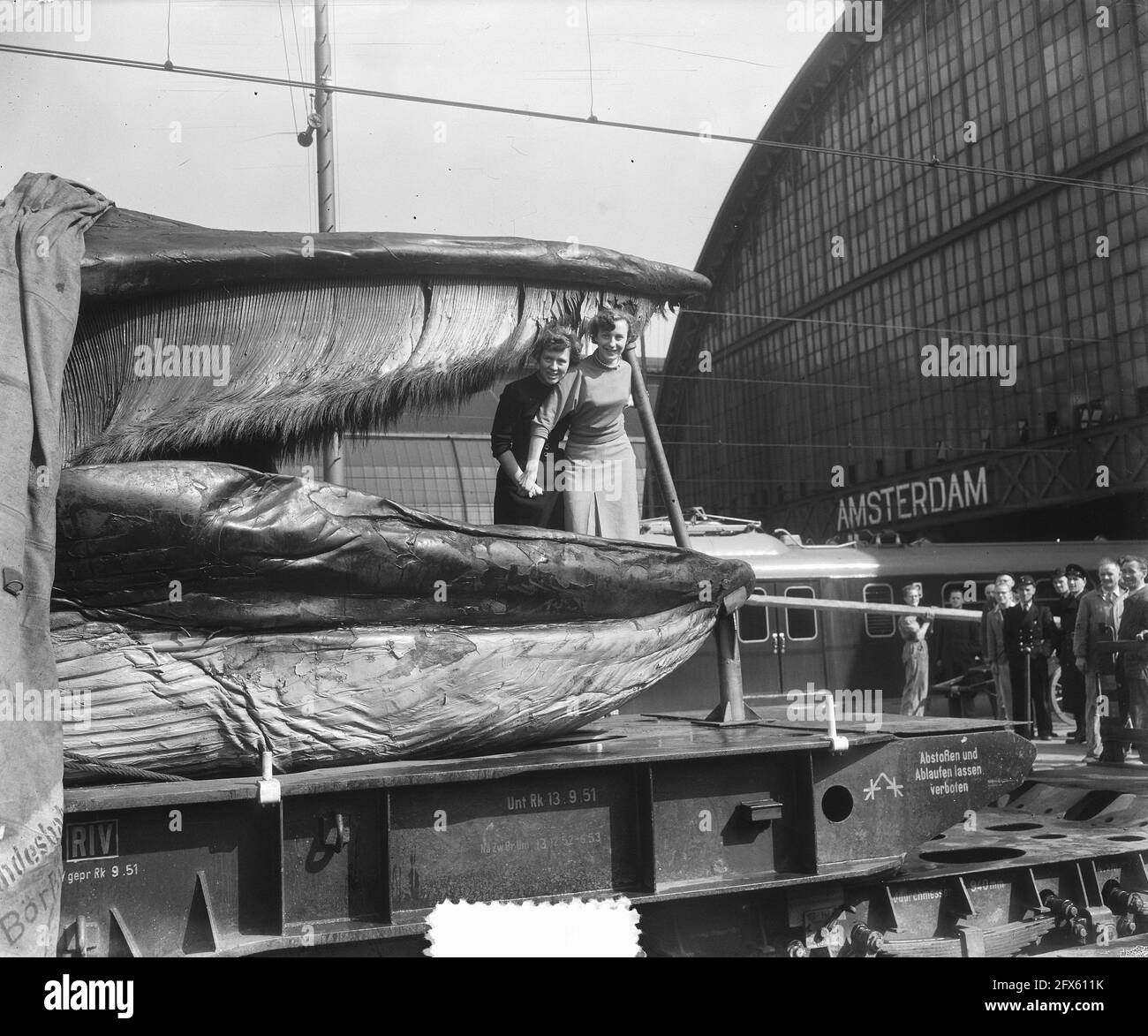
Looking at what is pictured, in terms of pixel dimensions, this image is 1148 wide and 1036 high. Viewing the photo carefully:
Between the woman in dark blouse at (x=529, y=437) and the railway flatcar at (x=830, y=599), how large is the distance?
33.0 ft

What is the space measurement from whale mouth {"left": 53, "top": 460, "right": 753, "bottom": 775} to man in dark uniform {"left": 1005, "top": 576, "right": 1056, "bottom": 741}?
932 cm

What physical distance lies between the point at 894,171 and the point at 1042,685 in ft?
55.3

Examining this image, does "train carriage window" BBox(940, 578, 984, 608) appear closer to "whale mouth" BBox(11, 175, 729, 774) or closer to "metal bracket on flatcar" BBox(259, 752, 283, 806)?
"whale mouth" BBox(11, 175, 729, 774)

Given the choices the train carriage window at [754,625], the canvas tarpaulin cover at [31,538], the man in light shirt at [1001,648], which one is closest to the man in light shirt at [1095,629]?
the man in light shirt at [1001,648]

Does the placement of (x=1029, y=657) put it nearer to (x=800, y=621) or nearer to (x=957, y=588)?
(x=800, y=621)

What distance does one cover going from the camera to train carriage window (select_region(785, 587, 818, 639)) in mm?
16812

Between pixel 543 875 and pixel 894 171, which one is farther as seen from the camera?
pixel 894 171

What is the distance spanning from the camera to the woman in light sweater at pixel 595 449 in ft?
17.5

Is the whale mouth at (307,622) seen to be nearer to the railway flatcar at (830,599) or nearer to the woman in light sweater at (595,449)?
the woman in light sweater at (595,449)

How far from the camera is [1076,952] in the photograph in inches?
196

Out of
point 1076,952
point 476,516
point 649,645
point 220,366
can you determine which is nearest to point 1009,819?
point 1076,952

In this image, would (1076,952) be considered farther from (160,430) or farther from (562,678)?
(160,430)

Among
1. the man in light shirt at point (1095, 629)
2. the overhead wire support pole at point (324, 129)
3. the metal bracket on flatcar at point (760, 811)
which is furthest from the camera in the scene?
the man in light shirt at point (1095, 629)
